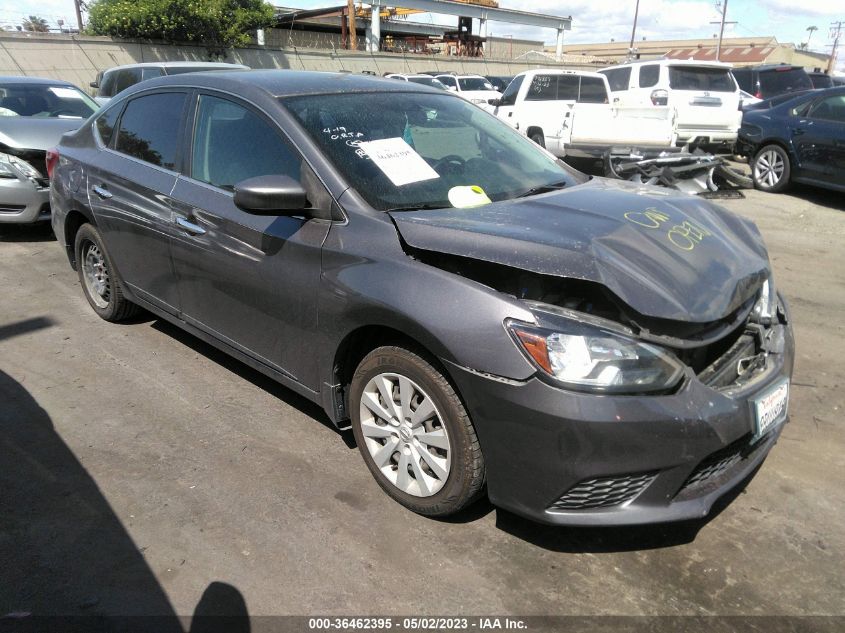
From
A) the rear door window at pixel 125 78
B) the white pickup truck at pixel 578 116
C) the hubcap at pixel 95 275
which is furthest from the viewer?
the rear door window at pixel 125 78

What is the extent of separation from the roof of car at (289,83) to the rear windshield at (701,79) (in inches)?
380

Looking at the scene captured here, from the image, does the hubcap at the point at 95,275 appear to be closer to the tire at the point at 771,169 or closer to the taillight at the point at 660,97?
the tire at the point at 771,169

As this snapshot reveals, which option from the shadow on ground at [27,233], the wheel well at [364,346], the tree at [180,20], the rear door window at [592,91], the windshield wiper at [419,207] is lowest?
the shadow on ground at [27,233]

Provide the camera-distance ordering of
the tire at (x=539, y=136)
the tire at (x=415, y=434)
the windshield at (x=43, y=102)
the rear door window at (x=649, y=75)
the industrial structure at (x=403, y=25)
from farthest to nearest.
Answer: the industrial structure at (x=403, y=25) < the rear door window at (x=649, y=75) < the tire at (x=539, y=136) < the windshield at (x=43, y=102) < the tire at (x=415, y=434)

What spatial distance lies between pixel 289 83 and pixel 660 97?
1027 cm

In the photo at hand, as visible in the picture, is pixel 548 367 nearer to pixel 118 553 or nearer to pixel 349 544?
pixel 349 544

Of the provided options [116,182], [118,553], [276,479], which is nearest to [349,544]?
[276,479]

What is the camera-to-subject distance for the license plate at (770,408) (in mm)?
2488

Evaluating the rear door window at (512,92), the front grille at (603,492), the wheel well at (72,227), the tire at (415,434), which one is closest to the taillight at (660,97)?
the rear door window at (512,92)

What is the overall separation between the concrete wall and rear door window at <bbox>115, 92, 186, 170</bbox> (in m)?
23.2

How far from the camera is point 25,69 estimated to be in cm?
2369

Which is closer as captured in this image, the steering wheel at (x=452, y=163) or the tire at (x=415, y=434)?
the tire at (x=415, y=434)

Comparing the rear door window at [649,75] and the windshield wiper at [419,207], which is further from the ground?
the rear door window at [649,75]

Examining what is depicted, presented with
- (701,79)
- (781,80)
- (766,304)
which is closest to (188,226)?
(766,304)
